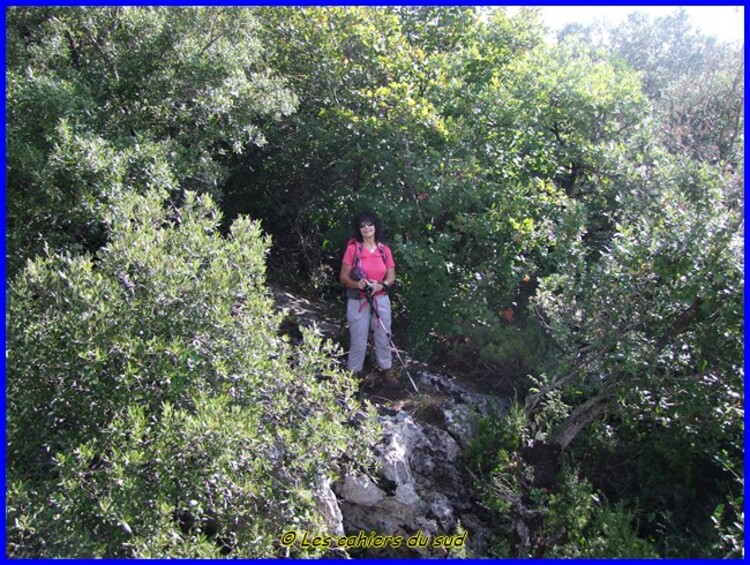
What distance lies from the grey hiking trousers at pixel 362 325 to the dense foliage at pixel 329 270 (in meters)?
0.36

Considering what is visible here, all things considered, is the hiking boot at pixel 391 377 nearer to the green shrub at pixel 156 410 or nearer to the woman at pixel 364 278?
the woman at pixel 364 278

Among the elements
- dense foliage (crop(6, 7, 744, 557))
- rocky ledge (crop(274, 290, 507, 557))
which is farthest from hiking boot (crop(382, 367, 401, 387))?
dense foliage (crop(6, 7, 744, 557))

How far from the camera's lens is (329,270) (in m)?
8.11

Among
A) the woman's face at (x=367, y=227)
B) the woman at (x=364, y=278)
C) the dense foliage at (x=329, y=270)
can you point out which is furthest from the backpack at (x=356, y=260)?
the dense foliage at (x=329, y=270)

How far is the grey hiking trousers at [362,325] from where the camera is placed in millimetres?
5797

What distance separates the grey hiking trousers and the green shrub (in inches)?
61.1

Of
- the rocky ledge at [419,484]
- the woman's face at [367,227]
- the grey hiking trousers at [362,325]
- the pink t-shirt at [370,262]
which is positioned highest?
the woman's face at [367,227]

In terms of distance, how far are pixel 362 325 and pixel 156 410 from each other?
2.35 meters

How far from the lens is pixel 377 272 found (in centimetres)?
573

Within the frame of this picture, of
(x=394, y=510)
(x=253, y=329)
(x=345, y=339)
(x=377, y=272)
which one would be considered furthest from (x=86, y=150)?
(x=394, y=510)

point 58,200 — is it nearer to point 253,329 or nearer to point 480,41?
point 253,329

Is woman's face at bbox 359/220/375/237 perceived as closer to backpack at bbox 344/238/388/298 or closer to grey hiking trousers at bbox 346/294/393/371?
backpack at bbox 344/238/388/298

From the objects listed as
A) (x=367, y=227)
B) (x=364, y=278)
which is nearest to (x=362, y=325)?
(x=364, y=278)

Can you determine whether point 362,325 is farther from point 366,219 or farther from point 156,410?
point 156,410
